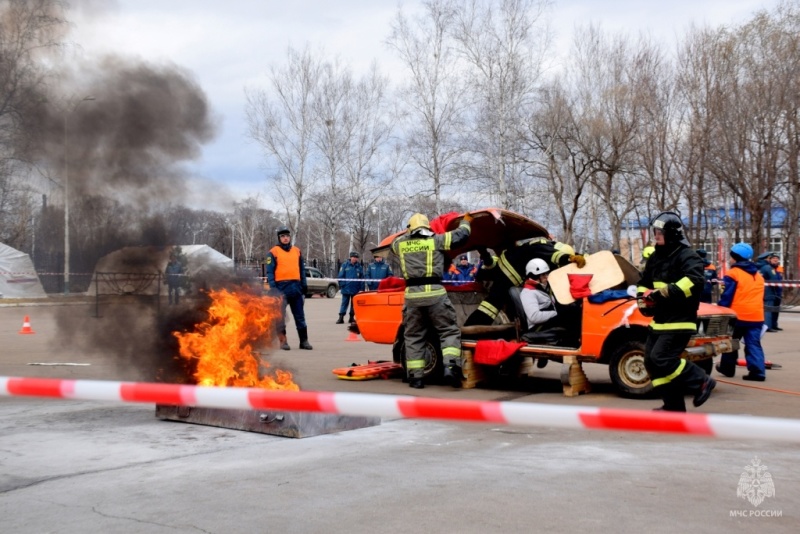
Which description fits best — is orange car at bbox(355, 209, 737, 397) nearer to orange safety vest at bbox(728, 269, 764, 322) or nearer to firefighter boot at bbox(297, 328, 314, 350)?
orange safety vest at bbox(728, 269, 764, 322)

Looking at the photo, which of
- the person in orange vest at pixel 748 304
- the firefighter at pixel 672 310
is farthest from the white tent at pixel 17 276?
the firefighter at pixel 672 310

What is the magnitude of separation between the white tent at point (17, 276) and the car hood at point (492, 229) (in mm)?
23065

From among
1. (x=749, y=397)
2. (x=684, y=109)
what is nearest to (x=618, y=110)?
(x=684, y=109)

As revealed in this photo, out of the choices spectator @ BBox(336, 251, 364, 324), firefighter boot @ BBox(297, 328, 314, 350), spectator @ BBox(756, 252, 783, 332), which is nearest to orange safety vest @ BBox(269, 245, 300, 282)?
firefighter boot @ BBox(297, 328, 314, 350)

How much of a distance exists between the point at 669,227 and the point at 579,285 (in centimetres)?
194

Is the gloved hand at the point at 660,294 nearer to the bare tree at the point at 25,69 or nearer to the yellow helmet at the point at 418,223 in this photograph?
the yellow helmet at the point at 418,223

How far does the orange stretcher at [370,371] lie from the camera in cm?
923

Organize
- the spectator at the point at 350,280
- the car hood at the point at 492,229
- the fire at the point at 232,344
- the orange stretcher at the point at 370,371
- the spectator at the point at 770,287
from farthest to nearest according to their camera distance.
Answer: the spectator at the point at 350,280 < the spectator at the point at 770,287 < the orange stretcher at the point at 370,371 < the car hood at the point at 492,229 < the fire at the point at 232,344

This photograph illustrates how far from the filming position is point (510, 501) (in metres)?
4.29

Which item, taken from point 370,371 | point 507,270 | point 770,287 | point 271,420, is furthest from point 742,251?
point 770,287

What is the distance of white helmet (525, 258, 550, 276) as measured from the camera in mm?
8688

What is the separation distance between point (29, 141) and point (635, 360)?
6.68 metres

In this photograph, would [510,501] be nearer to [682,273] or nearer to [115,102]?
[682,273]

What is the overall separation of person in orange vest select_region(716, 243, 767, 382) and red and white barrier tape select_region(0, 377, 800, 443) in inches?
276
